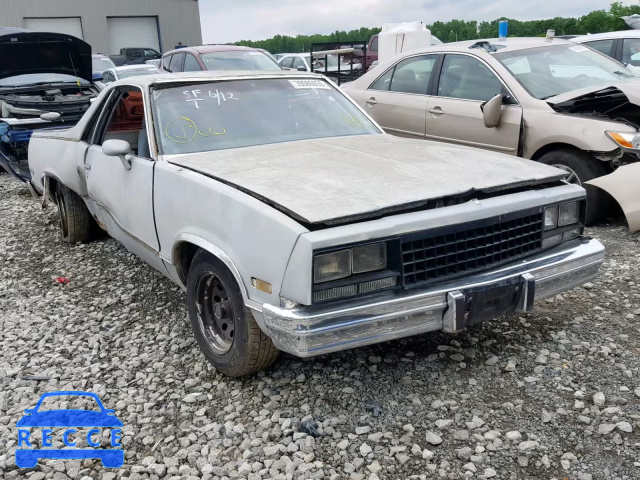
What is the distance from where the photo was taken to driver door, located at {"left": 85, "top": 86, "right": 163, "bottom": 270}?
3594mm

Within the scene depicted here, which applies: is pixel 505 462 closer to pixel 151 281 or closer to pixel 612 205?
pixel 151 281

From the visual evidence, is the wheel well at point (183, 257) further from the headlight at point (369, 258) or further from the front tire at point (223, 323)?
the headlight at point (369, 258)

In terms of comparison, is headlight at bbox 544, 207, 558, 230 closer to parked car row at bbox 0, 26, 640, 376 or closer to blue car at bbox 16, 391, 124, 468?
parked car row at bbox 0, 26, 640, 376

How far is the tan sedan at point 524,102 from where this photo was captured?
507cm

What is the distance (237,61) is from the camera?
11195 mm

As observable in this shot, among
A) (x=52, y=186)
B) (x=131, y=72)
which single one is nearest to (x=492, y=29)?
(x=131, y=72)

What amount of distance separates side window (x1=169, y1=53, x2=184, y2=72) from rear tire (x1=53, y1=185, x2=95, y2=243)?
272 inches

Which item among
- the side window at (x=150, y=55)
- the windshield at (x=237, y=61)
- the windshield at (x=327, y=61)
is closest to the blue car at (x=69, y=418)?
the windshield at (x=237, y=61)

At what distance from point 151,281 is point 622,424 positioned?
3341mm

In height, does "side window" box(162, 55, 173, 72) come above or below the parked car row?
above

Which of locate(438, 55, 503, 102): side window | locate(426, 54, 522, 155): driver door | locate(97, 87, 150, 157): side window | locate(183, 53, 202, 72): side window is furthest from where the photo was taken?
locate(183, 53, 202, 72): side window

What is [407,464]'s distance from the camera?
248 cm

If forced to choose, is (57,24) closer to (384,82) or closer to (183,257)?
(384,82)

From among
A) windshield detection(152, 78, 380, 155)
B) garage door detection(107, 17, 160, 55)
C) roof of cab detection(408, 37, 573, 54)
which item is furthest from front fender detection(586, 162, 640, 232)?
garage door detection(107, 17, 160, 55)
